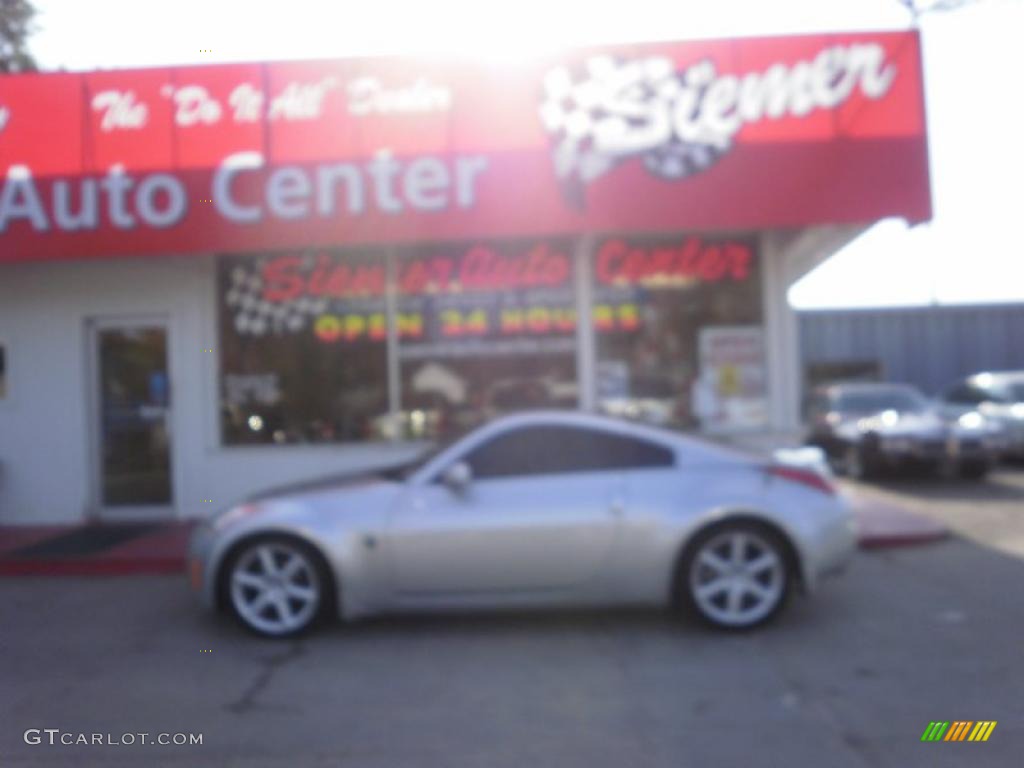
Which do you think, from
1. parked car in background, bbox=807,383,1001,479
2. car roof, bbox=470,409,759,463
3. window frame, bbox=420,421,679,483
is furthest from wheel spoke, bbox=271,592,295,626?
parked car in background, bbox=807,383,1001,479

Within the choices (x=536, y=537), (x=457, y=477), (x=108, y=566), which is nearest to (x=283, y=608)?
(x=457, y=477)

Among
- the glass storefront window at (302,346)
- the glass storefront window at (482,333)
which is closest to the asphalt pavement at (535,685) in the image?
the glass storefront window at (302,346)

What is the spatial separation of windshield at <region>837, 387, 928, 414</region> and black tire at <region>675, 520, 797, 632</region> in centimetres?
980

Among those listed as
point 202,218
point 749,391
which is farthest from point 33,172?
point 749,391

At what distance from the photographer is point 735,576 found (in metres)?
6.07

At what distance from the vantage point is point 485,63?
31.7 ft

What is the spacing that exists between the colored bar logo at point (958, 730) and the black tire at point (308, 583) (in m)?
3.42

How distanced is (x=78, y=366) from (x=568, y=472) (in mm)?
6686

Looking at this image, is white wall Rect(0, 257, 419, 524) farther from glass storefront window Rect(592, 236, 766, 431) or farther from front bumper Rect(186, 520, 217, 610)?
front bumper Rect(186, 520, 217, 610)

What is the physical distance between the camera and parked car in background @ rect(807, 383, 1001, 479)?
13.6 metres

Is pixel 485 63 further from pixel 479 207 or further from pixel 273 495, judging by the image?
pixel 273 495

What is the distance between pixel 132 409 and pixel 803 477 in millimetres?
7429

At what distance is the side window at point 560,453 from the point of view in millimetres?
6199

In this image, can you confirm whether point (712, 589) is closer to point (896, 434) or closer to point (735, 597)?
point (735, 597)
